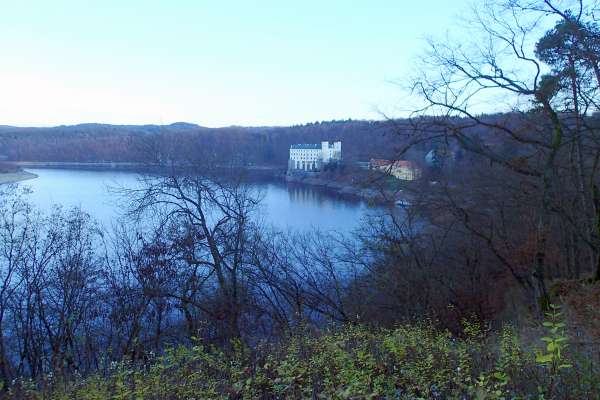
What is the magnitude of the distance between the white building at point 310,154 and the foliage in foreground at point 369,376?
48.3 m

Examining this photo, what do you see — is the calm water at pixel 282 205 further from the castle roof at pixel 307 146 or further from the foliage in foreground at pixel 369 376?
the castle roof at pixel 307 146

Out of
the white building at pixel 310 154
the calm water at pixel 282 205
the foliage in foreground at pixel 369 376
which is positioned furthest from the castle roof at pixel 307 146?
the foliage in foreground at pixel 369 376

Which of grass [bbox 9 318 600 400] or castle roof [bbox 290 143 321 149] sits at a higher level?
castle roof [bbox 290 143 321 149]

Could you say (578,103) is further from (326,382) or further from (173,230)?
(173,230)

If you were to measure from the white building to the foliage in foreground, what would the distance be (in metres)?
48.3

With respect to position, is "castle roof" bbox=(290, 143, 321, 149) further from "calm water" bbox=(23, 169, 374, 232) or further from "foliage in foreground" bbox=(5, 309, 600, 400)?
"foliage in foreground" bbox=(5, 309, 600, 400)

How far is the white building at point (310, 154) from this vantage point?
179ft

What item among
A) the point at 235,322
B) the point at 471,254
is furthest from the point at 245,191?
the point at 471,254

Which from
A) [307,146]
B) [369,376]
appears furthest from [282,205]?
[307,146]

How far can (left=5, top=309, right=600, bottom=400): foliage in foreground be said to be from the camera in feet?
8.48

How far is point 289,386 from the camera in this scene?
9.80 ft

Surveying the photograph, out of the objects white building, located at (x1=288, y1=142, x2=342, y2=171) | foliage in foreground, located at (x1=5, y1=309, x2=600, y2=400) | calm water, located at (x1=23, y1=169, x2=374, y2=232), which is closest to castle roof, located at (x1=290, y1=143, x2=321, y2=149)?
white building, located at (x1=288, y1=142, x2=342, y2=171)

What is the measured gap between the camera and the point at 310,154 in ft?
198

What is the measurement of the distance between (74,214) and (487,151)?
853 centimetres
